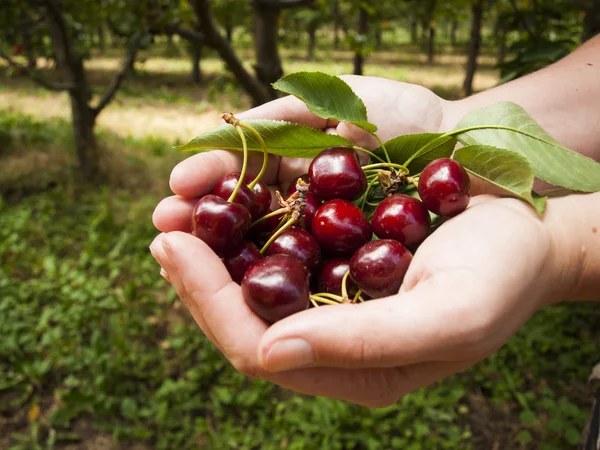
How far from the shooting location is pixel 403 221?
1.55 m

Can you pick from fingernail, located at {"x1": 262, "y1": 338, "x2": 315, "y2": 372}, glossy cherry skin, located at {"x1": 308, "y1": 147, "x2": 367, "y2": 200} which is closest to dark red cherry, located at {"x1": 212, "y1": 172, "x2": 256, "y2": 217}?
glossy cherry skin, located at {"x1": 308, "y1": 147, "x2": 367, "y2": 200}

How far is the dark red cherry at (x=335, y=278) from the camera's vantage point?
61.3 inches

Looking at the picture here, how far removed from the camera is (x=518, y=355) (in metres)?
3.29

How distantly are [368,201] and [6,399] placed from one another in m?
2.40

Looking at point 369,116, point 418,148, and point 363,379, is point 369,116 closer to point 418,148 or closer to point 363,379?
point 418,148

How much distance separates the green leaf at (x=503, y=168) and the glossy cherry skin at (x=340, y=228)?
0.36 m

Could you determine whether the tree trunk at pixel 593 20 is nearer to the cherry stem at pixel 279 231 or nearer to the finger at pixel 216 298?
the cherry stem at pixel 279 231

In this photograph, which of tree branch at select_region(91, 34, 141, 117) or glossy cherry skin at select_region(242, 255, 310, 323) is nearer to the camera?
glossy cherry skin at select_region(242, 255, 310, 323)

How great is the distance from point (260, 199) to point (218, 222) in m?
0.31

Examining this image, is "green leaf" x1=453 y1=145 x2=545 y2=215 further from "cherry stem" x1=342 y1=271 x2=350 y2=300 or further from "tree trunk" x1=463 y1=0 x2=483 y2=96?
"tree trunk" x1=463 y1=0 x2=483 y2=96

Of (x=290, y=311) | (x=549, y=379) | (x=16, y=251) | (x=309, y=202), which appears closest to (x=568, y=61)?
(x=309, y=202)

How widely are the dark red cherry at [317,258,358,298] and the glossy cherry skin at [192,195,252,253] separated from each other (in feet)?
0.92

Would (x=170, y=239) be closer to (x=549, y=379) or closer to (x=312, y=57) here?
(x=549, y=379)

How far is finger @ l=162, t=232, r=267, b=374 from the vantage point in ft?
4.30
